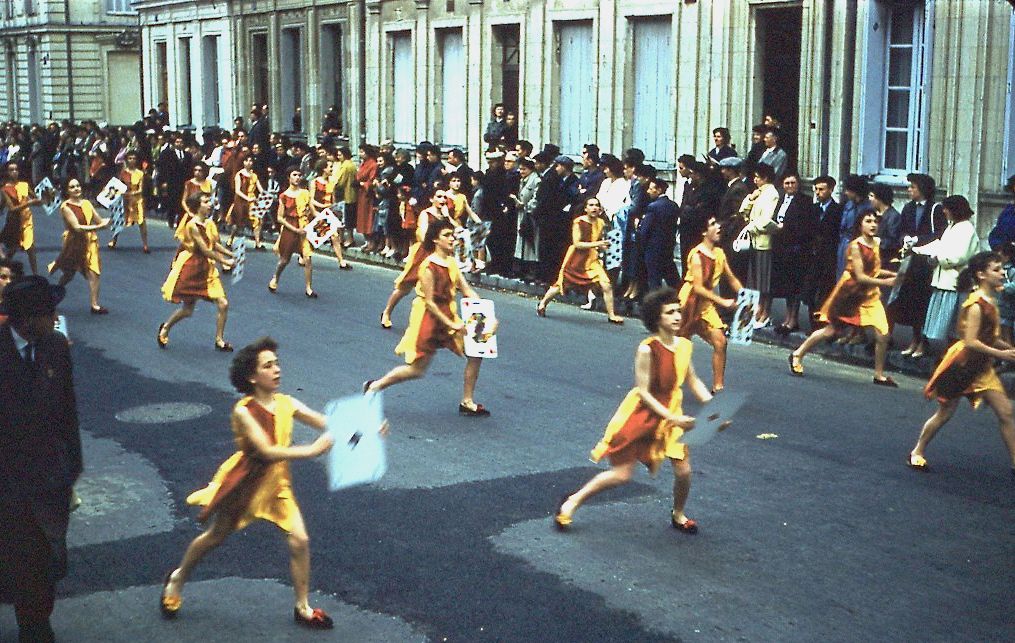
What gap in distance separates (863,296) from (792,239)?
10.4ft

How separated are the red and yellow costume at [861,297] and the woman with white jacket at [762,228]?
2.87m

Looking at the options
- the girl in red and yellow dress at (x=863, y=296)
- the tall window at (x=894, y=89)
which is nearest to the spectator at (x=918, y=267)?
A: the girl in red and yellow dress at (x=863, y=296)

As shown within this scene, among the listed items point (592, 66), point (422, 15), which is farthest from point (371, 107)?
point (592, 66)

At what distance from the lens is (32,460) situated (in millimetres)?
6402

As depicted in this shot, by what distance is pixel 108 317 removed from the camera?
1697 cm

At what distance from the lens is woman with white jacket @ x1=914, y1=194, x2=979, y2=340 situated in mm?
13570

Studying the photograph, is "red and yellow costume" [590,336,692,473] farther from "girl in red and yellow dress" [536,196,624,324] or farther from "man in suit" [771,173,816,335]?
"girl in red and yellow dress" [536,196,624,324]

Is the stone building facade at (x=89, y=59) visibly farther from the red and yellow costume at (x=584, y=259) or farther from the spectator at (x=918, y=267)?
the spectator at (x=918, y=267)

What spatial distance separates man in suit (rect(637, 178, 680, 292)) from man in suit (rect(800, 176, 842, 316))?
197 centimetres

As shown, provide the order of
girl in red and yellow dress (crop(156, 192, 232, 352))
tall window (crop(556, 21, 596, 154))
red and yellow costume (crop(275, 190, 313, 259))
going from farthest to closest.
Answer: tall window (crop(556, 21, 596, 154))
red and yellow costume (crop(275, 190, 313, 259))
girl in red and yellow dress (crop(156, 192, 232, 352))

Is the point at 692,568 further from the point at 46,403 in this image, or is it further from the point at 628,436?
the point at 46,403

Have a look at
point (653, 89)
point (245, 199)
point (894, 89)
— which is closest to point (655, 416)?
point (894, 89)

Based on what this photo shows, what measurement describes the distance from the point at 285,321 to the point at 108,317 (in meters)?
2.08

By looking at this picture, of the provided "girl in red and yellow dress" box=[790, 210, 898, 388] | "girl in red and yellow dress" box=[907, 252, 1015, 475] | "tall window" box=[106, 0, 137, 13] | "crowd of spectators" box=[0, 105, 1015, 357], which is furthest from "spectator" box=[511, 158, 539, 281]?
"tall window" box=[106, 0, 137, 13]
